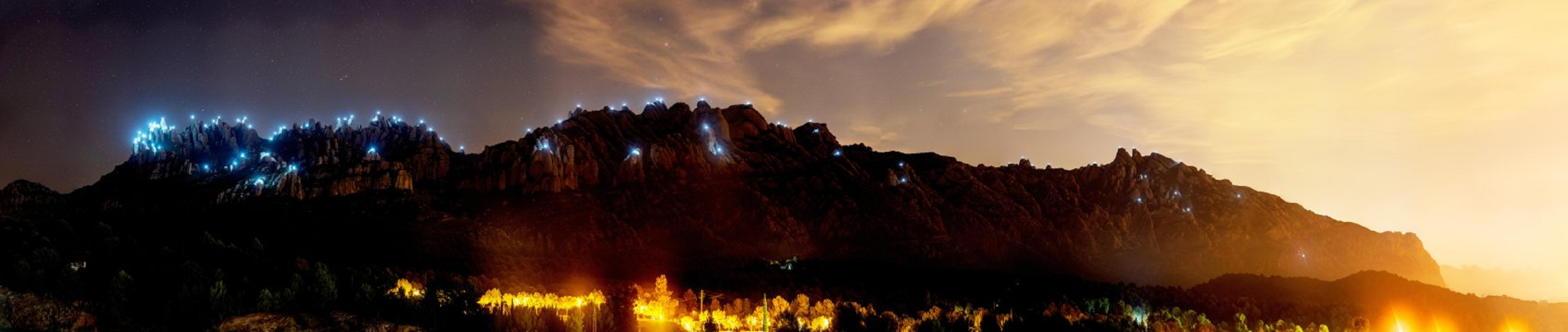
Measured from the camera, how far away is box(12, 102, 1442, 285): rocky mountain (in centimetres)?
13112

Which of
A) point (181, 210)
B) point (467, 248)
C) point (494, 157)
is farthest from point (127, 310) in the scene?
point (494, 157)

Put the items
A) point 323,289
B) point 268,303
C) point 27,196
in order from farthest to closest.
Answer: point 27,196
point 323,289
point 268,303

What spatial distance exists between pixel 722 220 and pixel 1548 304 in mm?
169412

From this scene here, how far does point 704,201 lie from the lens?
15762cm

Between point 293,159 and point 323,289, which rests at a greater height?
point 293,159

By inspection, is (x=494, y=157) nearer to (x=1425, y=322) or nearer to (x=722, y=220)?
(x=722, y=220)

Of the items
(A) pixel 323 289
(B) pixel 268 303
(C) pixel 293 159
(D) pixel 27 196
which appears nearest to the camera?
(B) pixel 268 303

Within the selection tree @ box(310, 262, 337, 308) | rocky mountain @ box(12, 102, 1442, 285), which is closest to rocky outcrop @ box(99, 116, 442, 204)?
rocky mountain @ box(12, 102, 1442, 285)

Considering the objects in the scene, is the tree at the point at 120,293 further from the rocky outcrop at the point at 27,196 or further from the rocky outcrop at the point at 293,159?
the rocky outcrop at the point at 27,196

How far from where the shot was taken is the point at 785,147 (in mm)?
198750

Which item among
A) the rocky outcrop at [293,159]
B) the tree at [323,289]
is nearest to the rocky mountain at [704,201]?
the rocky outcrop at [293,159]

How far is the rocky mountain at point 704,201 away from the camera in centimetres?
13112

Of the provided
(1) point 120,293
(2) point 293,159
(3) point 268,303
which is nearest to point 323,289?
(3) point 268,303

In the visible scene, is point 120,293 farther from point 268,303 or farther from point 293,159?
point 293,159
